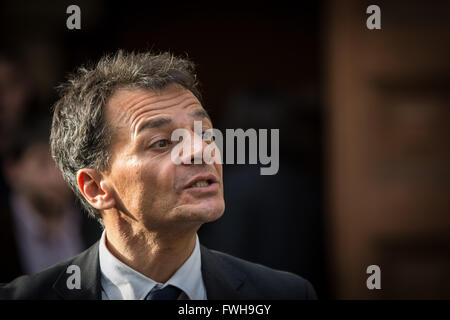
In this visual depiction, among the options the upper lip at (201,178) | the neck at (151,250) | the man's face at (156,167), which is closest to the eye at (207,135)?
the man's face at (156,167)

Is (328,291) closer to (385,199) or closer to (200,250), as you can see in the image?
(385,199)

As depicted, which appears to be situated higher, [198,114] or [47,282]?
[198,114]

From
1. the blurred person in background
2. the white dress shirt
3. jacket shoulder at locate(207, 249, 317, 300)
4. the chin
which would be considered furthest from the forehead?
the blurred person in background

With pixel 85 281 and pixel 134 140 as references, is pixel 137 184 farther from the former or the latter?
pixel 85 281

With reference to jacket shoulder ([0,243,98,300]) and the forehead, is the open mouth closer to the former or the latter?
the forehead

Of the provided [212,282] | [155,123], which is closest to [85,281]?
[212,282]

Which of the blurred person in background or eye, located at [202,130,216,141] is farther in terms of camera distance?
the blurred person in background

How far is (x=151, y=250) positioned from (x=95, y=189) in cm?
25

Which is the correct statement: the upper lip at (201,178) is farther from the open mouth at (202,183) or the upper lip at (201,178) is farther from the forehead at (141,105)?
the forehead at (141,105)

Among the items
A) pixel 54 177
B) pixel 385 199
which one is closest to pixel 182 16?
pixel 54 177

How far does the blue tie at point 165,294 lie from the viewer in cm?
164

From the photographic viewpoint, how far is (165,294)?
1.65 metres

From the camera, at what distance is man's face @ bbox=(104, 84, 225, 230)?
155cm

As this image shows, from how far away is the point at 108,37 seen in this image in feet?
11.1
